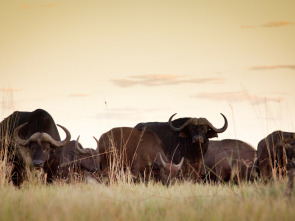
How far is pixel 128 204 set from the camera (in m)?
5.97

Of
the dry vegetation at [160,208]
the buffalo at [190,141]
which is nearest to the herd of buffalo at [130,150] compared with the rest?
the buffalo at [190,141]

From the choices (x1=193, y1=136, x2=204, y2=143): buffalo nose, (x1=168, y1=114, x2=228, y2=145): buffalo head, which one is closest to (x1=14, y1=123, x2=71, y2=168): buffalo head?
(x1=193, y1=136, x2=204, y2=143): buffalo nose

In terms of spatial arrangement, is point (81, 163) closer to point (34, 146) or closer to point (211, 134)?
point (34, 146)

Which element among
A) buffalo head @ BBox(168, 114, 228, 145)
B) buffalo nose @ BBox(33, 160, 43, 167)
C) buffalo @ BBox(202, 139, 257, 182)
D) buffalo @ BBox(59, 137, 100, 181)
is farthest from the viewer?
buffalo @ BBox(59, 137, 100, 181)

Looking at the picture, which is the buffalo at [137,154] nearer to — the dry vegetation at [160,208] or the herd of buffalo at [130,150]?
the herd of buffalo at [130,150]

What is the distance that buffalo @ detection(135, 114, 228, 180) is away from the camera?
1442 cm

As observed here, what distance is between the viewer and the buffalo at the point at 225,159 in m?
14.9

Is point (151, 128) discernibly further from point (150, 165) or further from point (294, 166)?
point (294, 166)

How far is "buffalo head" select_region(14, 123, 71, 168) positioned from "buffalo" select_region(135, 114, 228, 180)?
132 inches

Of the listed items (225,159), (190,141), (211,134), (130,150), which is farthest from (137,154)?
(225,159)

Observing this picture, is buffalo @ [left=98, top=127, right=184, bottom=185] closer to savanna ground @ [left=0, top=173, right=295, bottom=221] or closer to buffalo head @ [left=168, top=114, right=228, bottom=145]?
buffalo head @ [left=168, top=114, right=228, bottom=145]

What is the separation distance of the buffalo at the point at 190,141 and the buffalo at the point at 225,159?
0.52m

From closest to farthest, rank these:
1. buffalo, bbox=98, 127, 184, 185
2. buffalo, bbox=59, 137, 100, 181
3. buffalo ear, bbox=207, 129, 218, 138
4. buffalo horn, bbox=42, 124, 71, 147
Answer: buffalo horn, bbox=42, 124, 71, 147 < buffalo, bbox=98, 127, 184, 185 < buffalo ear, bbox=207, 129, 218, 138 < buffalo, bbox=59, 137, 100, 181

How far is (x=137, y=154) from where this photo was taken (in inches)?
559
